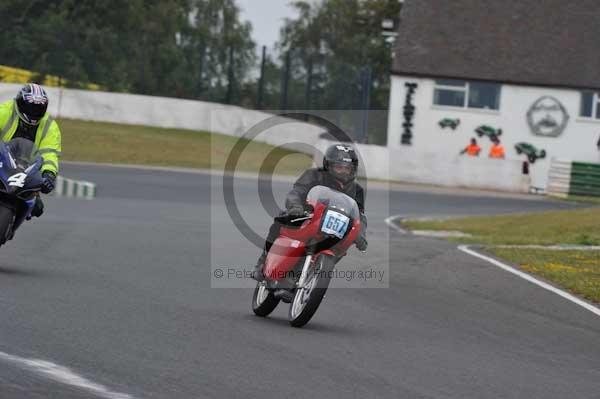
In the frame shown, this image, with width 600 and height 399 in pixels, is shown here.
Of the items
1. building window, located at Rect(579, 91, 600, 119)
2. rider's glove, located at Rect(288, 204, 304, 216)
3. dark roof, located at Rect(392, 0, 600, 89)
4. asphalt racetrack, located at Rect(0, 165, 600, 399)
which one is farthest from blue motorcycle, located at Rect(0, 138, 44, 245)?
building window, located at Rect(579, 91, 600, 119)

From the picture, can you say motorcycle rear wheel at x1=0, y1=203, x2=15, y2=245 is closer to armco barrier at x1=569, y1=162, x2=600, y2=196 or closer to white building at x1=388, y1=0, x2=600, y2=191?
armco barrier at x1=569, y1=162, x2=600, y2=196

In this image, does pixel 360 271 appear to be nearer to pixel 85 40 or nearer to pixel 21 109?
pixel 21 109

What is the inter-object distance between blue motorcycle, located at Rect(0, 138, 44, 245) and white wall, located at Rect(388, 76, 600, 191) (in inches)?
1403

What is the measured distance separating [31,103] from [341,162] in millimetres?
3236

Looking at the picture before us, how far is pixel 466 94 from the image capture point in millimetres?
47312

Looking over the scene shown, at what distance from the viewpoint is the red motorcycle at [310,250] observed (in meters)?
9.47

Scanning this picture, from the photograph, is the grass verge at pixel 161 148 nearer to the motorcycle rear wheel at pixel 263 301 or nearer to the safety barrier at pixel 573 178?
the safety barrier at pixel 573 178

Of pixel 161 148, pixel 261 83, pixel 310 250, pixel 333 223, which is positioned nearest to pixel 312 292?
pixel 310 250

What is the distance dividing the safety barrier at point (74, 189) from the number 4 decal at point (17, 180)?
15.1 meters

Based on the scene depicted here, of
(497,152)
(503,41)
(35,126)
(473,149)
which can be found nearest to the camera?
(35,126)

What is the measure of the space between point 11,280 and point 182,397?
486 cm

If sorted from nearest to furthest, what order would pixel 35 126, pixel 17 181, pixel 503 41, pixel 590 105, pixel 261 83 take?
pixel 17 181, pixel 35 126, pixel 261 83, pixel 590 105, pixel 503 41

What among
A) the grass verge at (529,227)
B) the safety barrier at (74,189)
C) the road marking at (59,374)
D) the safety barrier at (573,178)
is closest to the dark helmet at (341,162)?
the road marking at (59,374)

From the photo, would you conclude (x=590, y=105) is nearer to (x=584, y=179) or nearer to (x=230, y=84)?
(x=584, y=179)
